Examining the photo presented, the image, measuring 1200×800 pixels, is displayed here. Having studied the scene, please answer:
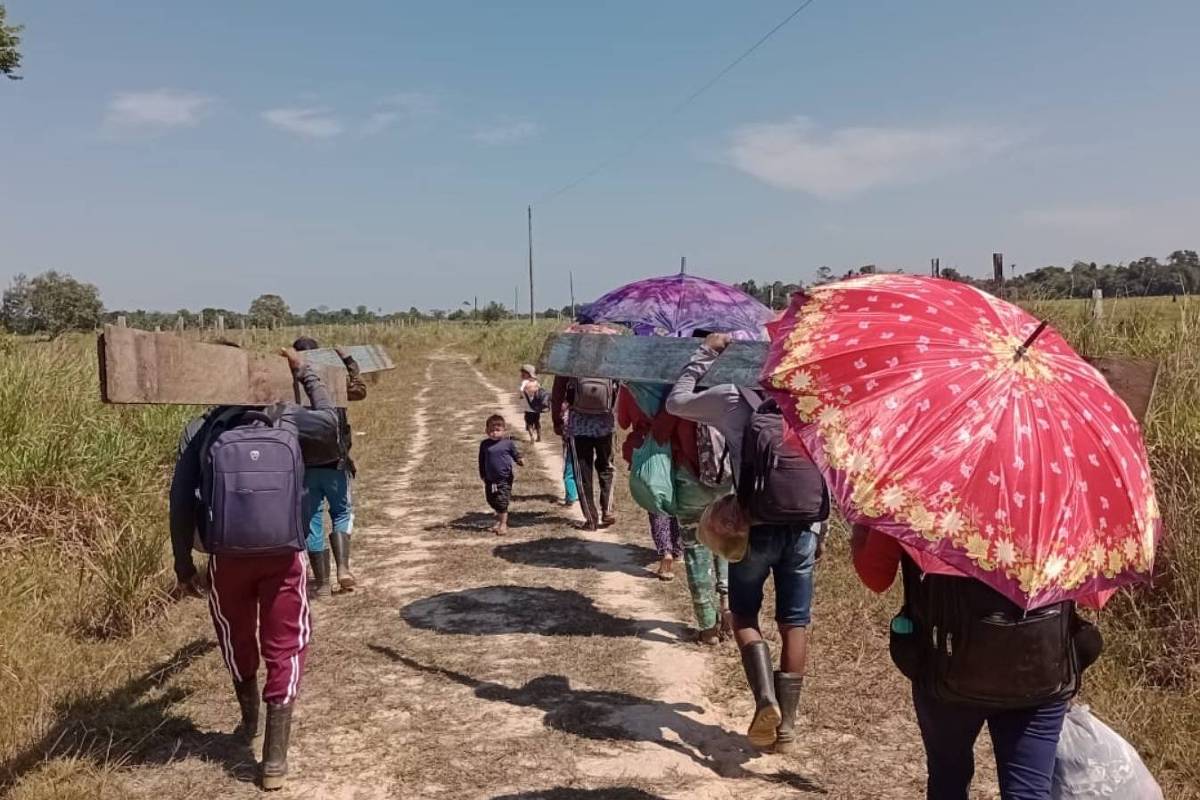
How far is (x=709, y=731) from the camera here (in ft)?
13.4

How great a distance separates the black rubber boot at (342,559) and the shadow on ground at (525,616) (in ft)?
1.91

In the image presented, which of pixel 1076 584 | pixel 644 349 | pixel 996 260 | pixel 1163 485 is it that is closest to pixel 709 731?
pixel 644 349

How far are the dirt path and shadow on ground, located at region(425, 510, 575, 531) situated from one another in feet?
3.13

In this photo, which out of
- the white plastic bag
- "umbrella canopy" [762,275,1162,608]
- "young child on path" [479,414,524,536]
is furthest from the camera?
"young child on path" [479,414,524,536]

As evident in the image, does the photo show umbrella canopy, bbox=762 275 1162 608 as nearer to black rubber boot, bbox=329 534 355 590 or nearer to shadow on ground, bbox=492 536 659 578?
shadow on ground, bbox=492 536 659 578

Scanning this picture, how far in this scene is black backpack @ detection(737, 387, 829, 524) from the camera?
137 inches

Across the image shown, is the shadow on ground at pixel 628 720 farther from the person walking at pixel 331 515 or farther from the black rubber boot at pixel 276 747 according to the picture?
the person walking at pixel 331 515

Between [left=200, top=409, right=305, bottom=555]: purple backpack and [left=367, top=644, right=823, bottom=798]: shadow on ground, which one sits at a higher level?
[left=200, top=409, right=305, bottom=555]: purple backpack

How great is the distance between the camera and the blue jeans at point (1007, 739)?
2186mm

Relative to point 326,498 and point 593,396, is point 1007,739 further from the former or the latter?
point 593,396

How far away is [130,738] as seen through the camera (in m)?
3.91

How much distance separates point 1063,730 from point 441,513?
22.8 ft

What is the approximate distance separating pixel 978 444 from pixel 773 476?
1.46 m

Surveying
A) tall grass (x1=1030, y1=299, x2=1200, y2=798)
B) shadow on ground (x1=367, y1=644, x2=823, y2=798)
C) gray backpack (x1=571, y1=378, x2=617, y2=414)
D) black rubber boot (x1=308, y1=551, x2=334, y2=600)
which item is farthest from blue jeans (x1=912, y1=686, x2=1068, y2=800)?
gray backpack (x1=571, y1=378, x2=617, y2=414)
